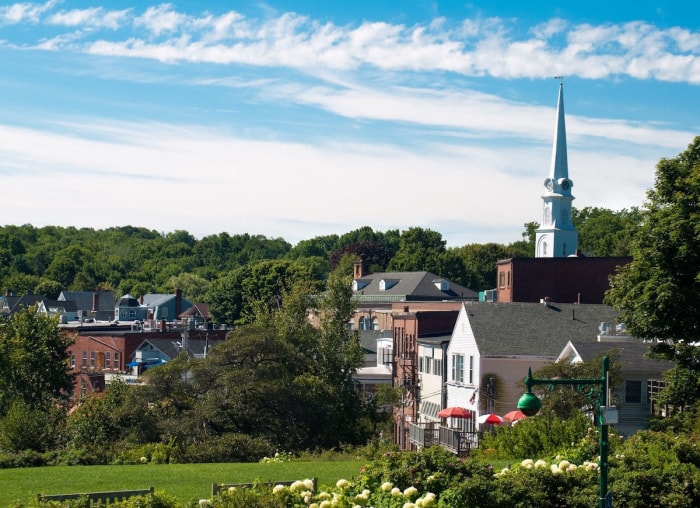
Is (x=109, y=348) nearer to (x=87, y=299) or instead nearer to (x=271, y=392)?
(x=271, y=392)

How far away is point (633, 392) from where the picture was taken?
4522cm

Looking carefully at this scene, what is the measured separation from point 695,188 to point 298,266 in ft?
321

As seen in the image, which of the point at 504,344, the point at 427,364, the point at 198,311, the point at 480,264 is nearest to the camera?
the point at 504,344

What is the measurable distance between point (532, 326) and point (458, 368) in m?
4.36

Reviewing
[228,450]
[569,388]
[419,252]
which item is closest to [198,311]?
[419,252]

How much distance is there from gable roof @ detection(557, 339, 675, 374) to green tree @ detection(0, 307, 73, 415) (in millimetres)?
26776

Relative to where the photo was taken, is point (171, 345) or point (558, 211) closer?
point (171, 345)

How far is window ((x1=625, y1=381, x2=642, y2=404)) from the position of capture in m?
45.1

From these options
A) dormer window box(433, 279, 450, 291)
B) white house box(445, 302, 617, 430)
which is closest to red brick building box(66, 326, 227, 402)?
dormer window box(433, 279, 450, 291)

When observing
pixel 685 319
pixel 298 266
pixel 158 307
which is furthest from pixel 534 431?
pixel 158 307

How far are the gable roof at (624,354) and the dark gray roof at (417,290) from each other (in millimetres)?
52160

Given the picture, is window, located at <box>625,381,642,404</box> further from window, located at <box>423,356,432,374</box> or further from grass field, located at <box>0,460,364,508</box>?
grass field, located at <box>0,460,364,508</box>

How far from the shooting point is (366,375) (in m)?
69.2

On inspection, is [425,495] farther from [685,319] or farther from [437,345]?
[437,345]
